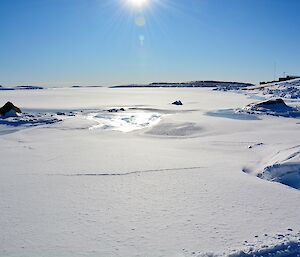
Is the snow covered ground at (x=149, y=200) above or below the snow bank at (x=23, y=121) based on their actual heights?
below

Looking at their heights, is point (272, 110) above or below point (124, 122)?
above

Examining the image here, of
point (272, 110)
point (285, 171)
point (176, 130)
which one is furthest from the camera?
point (272, 110)

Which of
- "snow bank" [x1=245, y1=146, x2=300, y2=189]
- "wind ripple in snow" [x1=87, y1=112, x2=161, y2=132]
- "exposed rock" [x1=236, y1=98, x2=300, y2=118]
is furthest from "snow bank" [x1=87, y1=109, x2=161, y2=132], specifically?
"snow bank" [x1=245, y1=146, x2=300, y2=189]

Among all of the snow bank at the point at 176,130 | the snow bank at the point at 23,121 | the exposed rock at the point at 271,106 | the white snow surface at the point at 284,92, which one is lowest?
the snow bank at the point at 176,130

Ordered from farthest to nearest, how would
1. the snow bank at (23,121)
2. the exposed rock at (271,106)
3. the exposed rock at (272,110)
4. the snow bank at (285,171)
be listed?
1. the exposed rock at (271,106)
2. the exposed rock at (272,110)
3. the snow bank at (23,121)
4. the snow bank at (285,171)

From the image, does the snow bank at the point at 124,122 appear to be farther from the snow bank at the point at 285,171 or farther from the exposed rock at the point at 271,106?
the snow bank at the point at 285,171

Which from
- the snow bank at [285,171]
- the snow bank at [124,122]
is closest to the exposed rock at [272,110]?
the snow bank at [124,122]

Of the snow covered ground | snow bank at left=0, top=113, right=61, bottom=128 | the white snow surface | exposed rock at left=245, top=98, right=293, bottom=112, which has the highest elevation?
the white snow surface

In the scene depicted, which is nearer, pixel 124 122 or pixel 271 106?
pixel 124 122

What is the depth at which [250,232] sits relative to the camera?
3.57 m

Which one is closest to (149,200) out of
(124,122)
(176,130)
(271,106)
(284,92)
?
(176,130)

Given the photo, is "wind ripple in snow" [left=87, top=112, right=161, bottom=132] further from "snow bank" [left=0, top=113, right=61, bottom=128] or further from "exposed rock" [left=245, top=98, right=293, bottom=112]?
"exposed rock" [left=245, top=98, right=293, bottom=112]

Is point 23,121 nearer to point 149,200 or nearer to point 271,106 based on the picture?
point 149,200

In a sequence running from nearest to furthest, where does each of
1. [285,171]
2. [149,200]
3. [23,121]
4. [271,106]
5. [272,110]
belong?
[149,200], [285,171], [23,121], [272,110], [271,106]
